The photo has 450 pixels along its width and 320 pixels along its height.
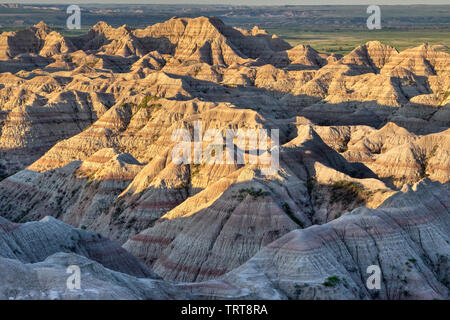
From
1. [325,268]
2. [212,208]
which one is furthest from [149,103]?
[325,268]

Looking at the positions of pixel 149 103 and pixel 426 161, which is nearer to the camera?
pixel 426 161

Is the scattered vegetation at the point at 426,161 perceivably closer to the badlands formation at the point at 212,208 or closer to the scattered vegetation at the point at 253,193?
the badlands formation at the point at 212,208

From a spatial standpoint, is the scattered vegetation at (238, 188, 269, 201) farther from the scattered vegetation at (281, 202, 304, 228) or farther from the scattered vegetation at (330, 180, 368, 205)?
the scattered vegetation at (330, 180, 368, 205)

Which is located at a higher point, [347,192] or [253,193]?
[253,193]

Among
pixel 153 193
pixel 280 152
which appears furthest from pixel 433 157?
pixel 153 193

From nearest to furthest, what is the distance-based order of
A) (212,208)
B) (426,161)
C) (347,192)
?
(212,208)
(347,192)
(426,161)

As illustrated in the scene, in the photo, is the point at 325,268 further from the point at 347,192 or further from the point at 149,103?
the point at 149,103

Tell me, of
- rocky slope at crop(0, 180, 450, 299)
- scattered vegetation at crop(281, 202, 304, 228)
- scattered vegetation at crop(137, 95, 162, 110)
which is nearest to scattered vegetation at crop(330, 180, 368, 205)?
scattered vegetation at crop(281, 202, 304, 228)

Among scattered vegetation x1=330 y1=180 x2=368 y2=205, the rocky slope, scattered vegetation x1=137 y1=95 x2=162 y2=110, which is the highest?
the rocky slope

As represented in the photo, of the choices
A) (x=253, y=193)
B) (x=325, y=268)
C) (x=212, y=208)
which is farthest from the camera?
(x=212, y=208)

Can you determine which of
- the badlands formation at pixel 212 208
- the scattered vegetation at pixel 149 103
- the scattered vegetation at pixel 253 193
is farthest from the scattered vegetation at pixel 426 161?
the scattered vegetation at pixel 149 103

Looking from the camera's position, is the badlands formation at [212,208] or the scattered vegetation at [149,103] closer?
the badlands formation at [212,208]
